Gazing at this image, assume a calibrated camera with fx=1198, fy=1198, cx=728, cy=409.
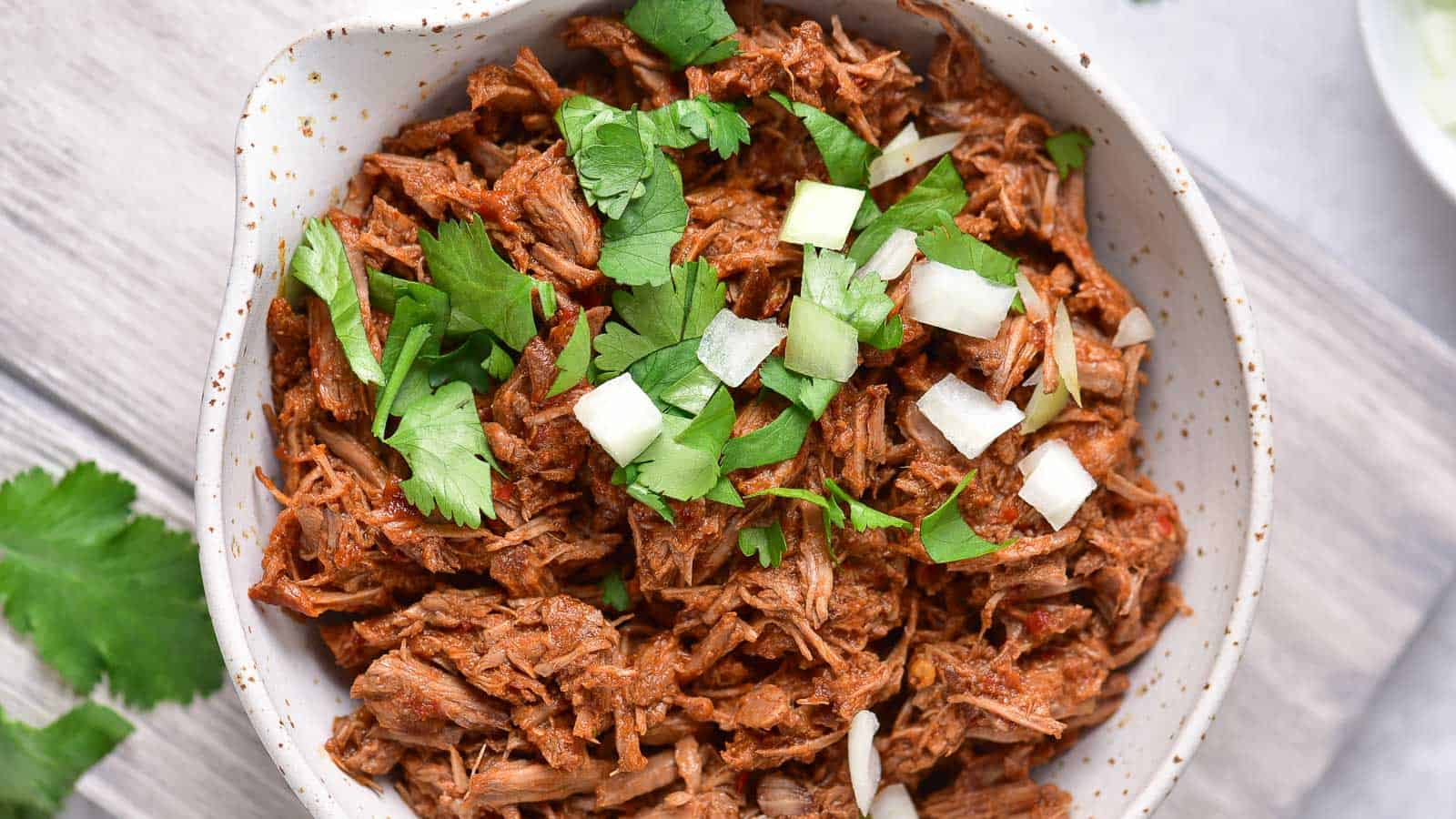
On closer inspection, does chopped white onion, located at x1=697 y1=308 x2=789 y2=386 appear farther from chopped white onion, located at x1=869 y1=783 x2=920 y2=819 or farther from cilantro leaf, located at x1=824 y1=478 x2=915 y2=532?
chopped white onion, located at x1=869 y1=783 x2=920 y2=819

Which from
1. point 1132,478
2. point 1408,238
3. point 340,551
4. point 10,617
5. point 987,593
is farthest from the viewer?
point 1408,238

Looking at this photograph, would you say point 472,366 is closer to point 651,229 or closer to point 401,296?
point 401,296

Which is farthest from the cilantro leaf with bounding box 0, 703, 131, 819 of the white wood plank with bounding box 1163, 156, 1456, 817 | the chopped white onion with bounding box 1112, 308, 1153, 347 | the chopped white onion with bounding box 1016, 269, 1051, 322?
the white wood plank with bounding box 1163, 156, 1456, 817

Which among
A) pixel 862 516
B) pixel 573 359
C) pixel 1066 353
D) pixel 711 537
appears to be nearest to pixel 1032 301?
pixel 1066 353

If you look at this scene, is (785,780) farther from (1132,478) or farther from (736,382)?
(1132,478)

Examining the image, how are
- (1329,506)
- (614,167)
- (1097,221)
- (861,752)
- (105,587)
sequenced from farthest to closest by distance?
1. (1329,506)
2. (105,587)
3. (1097,221)
4. (861,752)
5. (614,167)

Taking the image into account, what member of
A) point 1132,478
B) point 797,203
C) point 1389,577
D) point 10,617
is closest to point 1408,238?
point 1389,577
